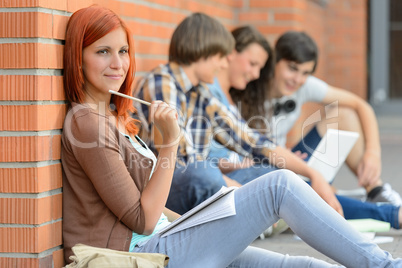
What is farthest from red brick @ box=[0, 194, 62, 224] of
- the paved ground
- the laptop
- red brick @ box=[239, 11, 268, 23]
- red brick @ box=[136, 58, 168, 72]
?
red brick @ box=[239, 11, 268, 23]

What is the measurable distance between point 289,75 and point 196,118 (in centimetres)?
118

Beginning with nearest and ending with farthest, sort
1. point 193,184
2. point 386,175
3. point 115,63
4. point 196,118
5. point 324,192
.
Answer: point 115,63, point 193,184, point 324,192, point 196,118, point 386,175

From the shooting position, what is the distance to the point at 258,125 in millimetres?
4504

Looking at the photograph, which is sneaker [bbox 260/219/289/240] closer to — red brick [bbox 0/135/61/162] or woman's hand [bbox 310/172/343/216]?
woman's hand [bbox 310/172/343/216]

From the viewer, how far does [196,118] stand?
3.63 metres

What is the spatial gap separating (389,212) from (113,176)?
6.21ft

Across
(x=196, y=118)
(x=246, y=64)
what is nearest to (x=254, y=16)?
(x=246, y=64)

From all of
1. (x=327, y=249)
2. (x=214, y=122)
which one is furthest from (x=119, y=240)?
(x=214, y=122)

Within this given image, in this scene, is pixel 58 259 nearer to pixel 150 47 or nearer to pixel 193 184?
pixel 193 184

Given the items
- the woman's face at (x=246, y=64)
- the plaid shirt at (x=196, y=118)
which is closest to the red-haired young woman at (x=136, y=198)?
the plaid shirt at (x=196, y=118)

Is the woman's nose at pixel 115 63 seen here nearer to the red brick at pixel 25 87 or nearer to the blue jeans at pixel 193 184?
the red brick at pixel 25 87

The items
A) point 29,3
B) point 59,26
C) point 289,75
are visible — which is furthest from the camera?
point 289,75

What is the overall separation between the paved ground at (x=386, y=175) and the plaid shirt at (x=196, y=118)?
494mm

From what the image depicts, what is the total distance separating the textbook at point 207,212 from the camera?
2418mm
